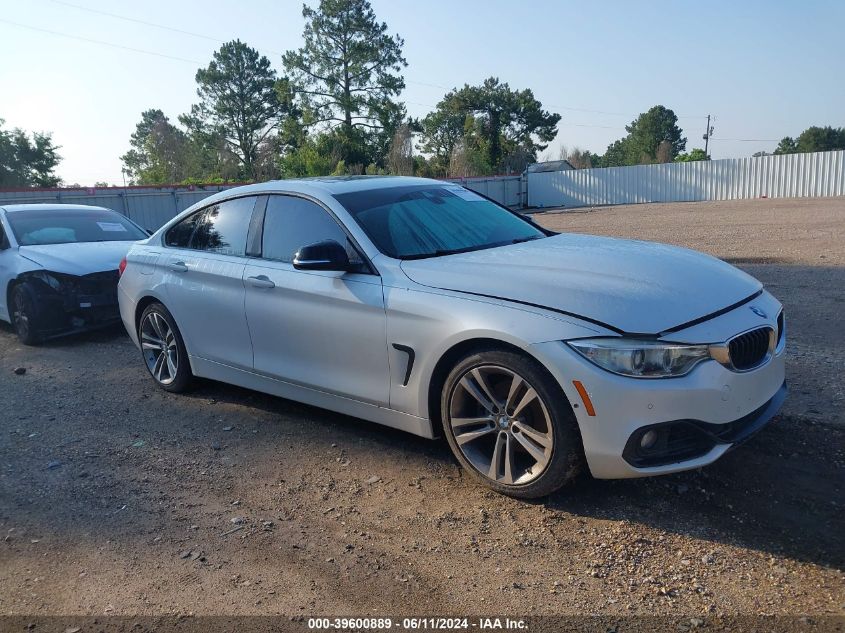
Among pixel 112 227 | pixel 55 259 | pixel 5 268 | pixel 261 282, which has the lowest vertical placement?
pixel 5 268

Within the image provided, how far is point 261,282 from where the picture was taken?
15.3ft

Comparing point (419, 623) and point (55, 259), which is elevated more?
point (55, 259)

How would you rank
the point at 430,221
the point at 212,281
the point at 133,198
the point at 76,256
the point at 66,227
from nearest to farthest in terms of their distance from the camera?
1. the point at 430,221
2. the point at 212,281
3. the point at 76,256
4. the point at 66,227
5. the point at 133,198

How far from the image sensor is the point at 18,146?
6016 centimetres

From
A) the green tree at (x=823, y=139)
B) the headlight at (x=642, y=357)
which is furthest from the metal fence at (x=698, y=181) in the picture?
the green tree at (x=823, y=139)

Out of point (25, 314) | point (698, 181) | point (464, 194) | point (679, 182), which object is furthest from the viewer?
point (679, 182)

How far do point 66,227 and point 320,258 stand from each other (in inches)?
242

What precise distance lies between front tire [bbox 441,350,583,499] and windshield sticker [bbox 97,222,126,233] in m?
6.84

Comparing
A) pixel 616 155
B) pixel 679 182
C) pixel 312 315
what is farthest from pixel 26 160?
pixel 616 155

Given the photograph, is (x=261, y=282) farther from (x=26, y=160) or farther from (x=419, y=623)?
(x=26, y=160)

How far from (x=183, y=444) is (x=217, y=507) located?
108 centimetres

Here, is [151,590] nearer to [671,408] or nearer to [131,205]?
[671,408]

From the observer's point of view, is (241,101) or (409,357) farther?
(241,101)

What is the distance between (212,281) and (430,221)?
167 centimetres
